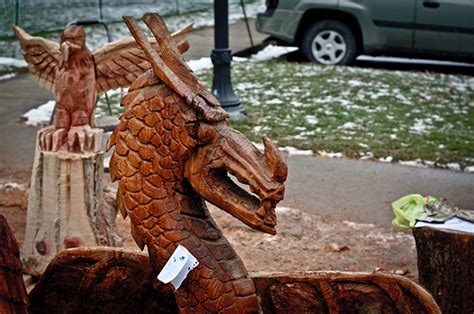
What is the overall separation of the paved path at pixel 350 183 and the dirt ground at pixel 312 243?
242 mm

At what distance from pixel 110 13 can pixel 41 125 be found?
27.7 ft

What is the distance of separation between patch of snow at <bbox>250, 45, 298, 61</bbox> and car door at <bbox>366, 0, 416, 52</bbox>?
235cm

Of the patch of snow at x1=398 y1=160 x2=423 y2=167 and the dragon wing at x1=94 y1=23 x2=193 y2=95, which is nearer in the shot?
the dragon wing at x1=94 y1=23 x2=193 y2=95

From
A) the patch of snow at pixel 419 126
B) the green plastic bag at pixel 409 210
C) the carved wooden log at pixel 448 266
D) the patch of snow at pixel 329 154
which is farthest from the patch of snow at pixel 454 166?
the carved wooden log at pixel 448 266

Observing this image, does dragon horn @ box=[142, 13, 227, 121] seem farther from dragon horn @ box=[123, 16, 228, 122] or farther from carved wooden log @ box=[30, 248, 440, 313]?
carved wooden log @ box=[30, 248, 440, 313]

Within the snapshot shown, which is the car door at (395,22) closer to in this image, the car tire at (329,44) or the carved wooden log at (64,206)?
the car tire at (329,44)

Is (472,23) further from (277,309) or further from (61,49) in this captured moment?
(277,309)

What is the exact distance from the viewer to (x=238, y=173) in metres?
2.02

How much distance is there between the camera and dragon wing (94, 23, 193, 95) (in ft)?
14.5

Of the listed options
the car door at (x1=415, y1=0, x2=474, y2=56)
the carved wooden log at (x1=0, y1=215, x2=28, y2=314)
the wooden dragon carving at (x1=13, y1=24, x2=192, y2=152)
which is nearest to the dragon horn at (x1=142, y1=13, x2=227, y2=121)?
the carved wooden log at (x1=0, y1=215, x2=28, y2=314)

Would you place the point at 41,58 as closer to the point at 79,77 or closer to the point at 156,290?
the point at 79,77

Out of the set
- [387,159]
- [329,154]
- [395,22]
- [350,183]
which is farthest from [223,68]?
[395,22]

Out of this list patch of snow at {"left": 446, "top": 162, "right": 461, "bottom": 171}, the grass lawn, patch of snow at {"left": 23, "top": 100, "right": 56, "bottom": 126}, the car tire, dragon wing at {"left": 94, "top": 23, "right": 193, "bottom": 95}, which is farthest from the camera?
the car tire

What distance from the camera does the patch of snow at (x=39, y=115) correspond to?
27.2 ft
